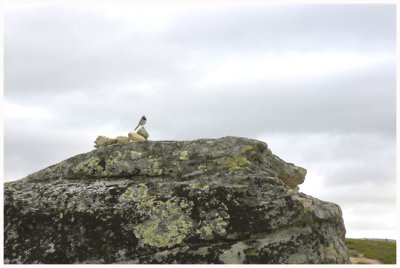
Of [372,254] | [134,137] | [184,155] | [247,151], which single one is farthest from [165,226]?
[372,254]

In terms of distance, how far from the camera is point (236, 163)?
13.2m

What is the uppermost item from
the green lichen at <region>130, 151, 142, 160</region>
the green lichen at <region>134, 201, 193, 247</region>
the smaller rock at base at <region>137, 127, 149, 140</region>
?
the smaller rock at base at <region>137, 127, 149, 140</region>

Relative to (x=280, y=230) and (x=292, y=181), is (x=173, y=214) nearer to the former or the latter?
(x=280, y=230)

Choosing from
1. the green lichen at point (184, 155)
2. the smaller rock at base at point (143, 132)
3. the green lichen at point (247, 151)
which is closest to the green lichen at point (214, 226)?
the green lichen at point (184, 155)

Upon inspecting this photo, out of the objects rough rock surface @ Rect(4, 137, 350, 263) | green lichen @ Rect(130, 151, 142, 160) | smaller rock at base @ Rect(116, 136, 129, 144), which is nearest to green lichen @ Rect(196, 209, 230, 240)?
rough rock surface @ Rect(4, 137, 350, 263)

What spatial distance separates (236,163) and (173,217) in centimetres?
220

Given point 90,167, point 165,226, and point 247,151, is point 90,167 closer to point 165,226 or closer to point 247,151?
point 165,226

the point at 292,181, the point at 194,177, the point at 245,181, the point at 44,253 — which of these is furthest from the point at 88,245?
the point at 292,181

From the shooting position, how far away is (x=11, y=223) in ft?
41.8

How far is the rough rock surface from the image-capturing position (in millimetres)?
11945

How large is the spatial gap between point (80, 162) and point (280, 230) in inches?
223

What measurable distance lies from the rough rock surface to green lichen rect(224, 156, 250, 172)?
1.9 inches

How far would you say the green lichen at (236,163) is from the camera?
13070 millimetres

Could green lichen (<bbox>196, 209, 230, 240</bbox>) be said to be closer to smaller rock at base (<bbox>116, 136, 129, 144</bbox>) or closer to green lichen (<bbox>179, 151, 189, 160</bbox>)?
green lichen (<bbox>179, 151, 189, 160</bbox>)
